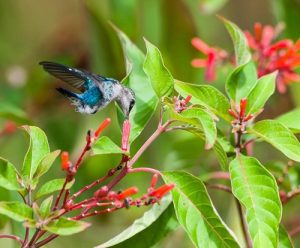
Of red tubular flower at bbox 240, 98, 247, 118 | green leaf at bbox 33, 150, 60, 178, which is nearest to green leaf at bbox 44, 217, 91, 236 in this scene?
green leaf at bbox 33, 150, 60, 178

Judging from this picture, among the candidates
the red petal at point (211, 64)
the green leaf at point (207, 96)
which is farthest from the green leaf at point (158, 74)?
the red petal at point (211, 64)

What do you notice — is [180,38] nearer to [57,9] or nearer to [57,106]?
[57,106]

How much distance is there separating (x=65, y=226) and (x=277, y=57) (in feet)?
2.30

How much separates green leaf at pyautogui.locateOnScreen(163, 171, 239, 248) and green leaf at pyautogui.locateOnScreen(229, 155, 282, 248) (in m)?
0.05

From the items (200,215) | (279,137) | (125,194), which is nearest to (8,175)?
(125,194)

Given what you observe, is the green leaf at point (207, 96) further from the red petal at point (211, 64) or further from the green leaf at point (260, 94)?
the red petal at point (211, 64)

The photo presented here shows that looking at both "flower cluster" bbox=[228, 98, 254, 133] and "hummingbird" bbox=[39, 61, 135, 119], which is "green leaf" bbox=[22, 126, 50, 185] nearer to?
"hummingbird" bbox=[39, 61, 135, 119]

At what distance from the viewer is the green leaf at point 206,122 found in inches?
36.1

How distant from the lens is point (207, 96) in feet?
3.67

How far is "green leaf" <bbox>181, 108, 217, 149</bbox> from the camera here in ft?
3.01

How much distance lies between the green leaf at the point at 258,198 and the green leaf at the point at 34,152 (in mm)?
289

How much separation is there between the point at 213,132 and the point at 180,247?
1.14 meters

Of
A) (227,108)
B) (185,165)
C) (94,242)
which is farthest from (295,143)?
A: (94,242)

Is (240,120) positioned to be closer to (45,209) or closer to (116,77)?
(45,209)
